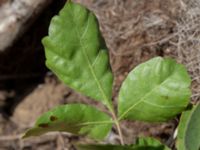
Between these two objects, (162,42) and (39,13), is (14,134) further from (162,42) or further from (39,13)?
(162,42)

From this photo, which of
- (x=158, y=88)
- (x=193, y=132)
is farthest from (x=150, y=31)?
(x=193, y=132)

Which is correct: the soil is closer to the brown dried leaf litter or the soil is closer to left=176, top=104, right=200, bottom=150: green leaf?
the brown dried leaf litter

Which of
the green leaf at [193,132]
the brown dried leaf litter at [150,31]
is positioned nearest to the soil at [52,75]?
the brown dried leaf litter at [150,31]

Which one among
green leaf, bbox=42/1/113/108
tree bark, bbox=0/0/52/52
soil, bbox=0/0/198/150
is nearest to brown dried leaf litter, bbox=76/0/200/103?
soil, bbox=0/0/198/150

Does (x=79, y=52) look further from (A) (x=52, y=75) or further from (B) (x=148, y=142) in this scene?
(A) (x=52, y=75)

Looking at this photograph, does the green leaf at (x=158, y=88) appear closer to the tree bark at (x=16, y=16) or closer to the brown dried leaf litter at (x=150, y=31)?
the brown dried leaf litter at (x=150, y=31)
